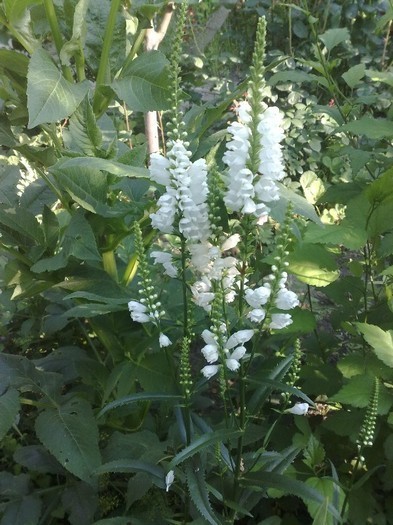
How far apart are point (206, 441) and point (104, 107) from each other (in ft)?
2.92

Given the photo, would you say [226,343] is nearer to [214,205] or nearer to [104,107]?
[214,205]

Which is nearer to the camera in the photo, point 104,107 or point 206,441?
point 206,441

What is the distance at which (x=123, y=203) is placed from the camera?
1.25 m

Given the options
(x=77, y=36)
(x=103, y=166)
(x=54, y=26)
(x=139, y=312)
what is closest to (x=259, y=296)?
(x=139, y=312)

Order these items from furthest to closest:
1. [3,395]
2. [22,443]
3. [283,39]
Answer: [283,39], [22,443], [3,395]

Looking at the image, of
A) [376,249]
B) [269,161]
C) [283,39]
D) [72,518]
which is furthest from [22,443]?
[283,39]

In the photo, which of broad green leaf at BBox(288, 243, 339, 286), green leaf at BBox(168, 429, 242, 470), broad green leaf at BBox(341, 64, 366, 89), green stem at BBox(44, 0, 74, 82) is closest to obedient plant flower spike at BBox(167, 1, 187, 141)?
green stem at BBox(44, 0, 74, 82)

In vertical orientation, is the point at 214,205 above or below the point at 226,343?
above

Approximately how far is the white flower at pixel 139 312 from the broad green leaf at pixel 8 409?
0.48 metres

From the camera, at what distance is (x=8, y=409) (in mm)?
1298

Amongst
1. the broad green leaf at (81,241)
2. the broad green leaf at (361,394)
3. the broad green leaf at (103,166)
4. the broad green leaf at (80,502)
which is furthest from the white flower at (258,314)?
the broad green leaf at (80,502)

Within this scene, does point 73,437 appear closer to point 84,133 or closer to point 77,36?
point 84,133

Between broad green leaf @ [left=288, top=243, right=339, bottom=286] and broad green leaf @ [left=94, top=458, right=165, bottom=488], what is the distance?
644 millimetres

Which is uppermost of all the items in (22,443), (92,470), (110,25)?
(110,25)
